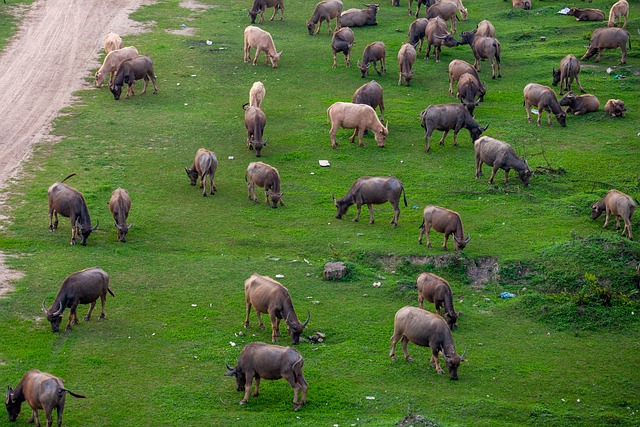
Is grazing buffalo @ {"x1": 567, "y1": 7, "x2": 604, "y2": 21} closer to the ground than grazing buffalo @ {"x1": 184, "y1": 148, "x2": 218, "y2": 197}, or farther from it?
farther from it

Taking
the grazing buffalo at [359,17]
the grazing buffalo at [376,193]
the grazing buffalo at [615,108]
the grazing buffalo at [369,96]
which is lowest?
the grazing buffalo at [376,193]

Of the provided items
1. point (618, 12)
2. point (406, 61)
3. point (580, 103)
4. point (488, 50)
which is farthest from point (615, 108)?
point (618, 12)

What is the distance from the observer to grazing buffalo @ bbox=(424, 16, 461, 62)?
44.3 meters

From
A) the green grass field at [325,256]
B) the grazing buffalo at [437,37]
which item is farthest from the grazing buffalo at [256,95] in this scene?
the grazing buffalo at [437,37]

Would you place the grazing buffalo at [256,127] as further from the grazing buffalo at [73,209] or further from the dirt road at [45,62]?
the grazing buffalo at [73,209]

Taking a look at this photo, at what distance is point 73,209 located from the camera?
89.3 feet

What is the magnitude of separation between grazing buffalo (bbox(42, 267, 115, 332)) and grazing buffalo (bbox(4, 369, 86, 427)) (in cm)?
339

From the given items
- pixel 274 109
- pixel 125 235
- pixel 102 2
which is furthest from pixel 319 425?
pixel 102 2

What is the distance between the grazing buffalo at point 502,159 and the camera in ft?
103

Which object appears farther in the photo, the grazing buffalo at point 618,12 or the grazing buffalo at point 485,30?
the grazing buffalo at point 618,12

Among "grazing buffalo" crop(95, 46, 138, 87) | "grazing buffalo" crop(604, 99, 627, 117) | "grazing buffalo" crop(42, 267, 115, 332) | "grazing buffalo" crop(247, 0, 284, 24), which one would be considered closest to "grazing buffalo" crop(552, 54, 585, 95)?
"grazing buffalo" crop(604, 99, 627, 117)

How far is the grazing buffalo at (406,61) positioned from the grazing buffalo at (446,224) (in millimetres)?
15139

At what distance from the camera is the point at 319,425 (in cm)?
1897

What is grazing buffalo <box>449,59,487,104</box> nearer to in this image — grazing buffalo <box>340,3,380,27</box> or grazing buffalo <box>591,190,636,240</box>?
grazing buffalo <box>340,3,380,27</box>
